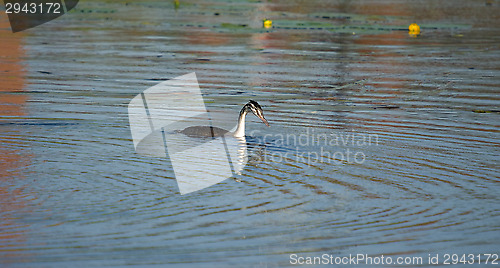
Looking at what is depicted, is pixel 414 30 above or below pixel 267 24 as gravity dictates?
below

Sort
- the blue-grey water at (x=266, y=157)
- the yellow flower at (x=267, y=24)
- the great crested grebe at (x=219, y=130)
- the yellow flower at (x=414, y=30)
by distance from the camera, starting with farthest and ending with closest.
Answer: the yellow flower at (x=267, y=24)
the yellow flower at (x=414, y=30)
the great crested grebe at (x=219, y=130)
the blue-grey water at (x=266, y=157)

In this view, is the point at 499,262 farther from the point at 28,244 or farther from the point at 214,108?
the point at 214,108

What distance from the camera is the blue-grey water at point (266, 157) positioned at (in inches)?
323

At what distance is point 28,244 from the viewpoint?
789cm

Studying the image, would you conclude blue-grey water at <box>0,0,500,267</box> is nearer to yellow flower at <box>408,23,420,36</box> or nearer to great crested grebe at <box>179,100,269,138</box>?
great crested grebe at <box>179,100,269,138</box>

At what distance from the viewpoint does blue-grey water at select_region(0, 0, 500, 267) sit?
8.20 meters

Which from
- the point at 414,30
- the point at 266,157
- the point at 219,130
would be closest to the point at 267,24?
the point at 414,30

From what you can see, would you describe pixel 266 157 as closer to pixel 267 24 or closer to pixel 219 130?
pixel 219 130

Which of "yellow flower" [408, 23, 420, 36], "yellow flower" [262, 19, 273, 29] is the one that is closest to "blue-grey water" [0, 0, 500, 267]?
"yellow flower" [408, 23, 420, 36]

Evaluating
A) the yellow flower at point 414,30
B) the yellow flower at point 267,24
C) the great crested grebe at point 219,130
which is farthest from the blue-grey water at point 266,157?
the yellow flower at point 267,24

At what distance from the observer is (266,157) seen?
11.8 meters

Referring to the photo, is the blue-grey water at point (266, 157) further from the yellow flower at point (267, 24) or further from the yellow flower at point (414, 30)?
the yellow flower at point (267, 24)

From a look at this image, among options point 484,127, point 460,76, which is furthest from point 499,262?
point 460,76

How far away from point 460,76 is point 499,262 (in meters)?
12.7
